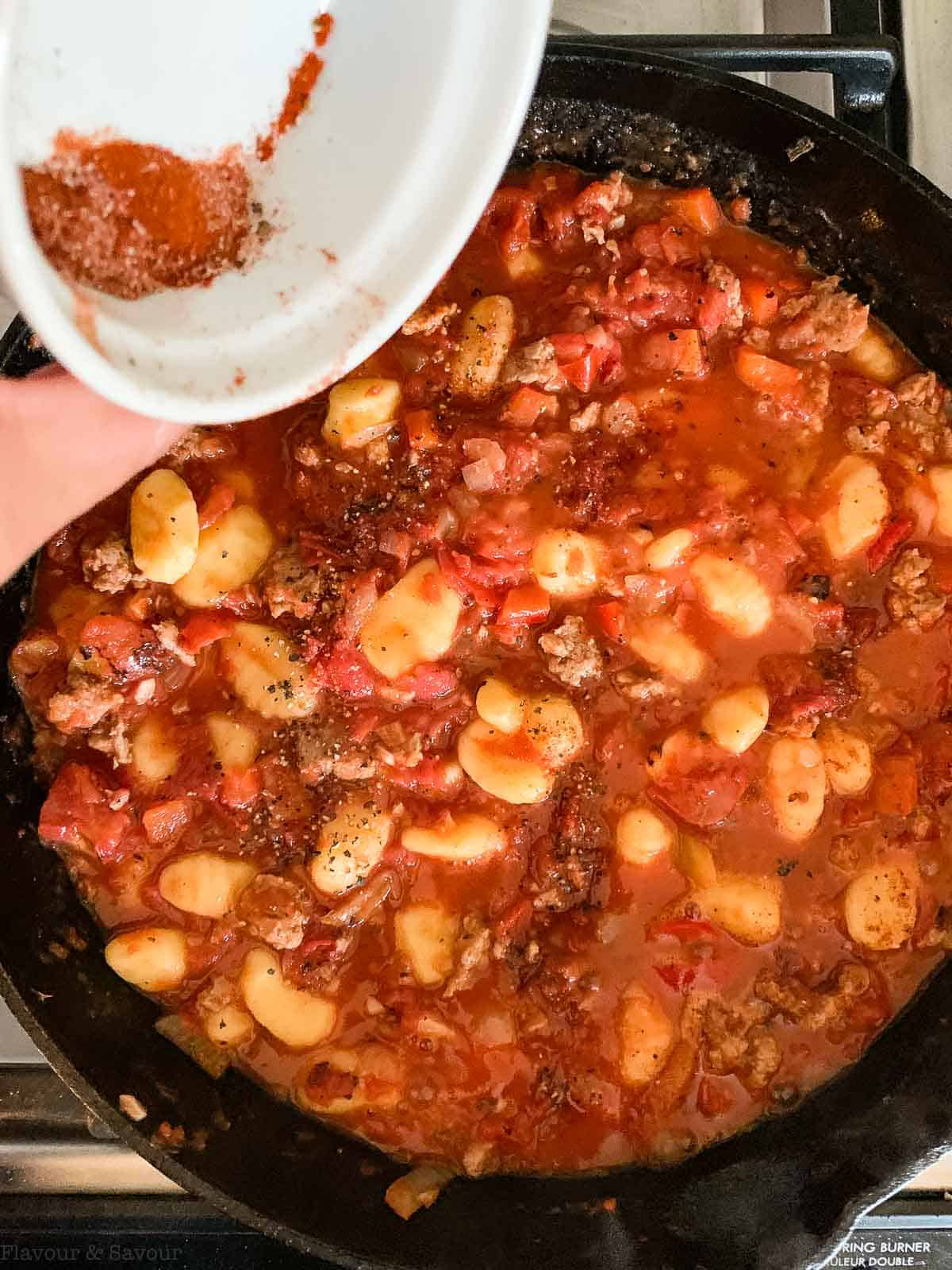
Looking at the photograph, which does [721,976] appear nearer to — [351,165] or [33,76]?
[351,165]

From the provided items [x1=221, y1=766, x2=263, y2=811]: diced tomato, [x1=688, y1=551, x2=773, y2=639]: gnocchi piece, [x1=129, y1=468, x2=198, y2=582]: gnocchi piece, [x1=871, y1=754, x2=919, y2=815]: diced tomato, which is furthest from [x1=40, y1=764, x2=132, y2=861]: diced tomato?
[x1=871, y1=754, x2=919, y2=815]: diced tomato

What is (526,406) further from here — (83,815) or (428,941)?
(83,815)

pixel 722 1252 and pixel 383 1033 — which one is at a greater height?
pixel 383 1033

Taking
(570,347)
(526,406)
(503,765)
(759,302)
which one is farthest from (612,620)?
(759,302)

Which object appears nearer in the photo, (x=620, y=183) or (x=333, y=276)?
(x=333, y=276)

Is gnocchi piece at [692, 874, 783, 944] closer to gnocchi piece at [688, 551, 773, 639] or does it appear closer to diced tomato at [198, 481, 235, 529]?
gnocchi piece at [688, 551, 773, 639]

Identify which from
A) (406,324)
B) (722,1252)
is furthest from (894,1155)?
(406,324)

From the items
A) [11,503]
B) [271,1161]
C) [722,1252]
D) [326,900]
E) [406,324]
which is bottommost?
[722,1252]
